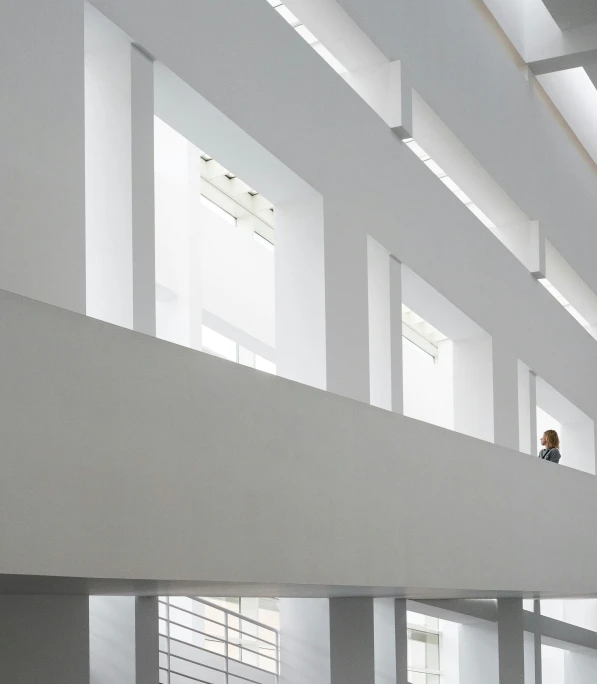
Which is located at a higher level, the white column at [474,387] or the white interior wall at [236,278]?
the white interior wall at [236,278]

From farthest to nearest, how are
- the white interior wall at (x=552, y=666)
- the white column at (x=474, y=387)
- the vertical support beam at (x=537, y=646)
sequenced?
1. the white interior wall at (x=552, y=666)
2. the vertical support beam at (x=537, y=646)
3. the white column at (x=474, y=387)

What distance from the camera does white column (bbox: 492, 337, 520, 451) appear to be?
488 inches

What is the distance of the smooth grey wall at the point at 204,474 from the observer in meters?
4.04

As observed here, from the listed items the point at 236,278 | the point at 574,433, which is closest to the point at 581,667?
the point at 574,433

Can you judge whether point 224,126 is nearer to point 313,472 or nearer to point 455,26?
point 313,472

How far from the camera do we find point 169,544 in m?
4.72

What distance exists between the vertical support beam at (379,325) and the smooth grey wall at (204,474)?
5.94 ft

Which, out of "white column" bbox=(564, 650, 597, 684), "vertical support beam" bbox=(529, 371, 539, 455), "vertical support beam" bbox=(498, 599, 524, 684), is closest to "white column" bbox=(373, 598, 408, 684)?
"vertical support beam" bbox=(498, 599, 524, 684)

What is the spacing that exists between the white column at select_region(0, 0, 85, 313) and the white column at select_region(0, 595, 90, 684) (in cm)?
183

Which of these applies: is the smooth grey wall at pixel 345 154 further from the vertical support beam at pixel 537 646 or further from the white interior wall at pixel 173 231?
the white interior wall at pixel 173 231

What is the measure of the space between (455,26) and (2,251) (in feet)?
25.5

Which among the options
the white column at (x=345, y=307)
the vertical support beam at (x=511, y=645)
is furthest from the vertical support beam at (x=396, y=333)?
the vertical support beam at (x=511, y=645)

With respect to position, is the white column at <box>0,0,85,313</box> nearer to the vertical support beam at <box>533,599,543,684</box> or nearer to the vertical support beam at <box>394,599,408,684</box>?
the vertical support beam at <box>394,599,408,684</box>

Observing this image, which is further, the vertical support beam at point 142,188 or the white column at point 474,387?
the white column at point 474,387
